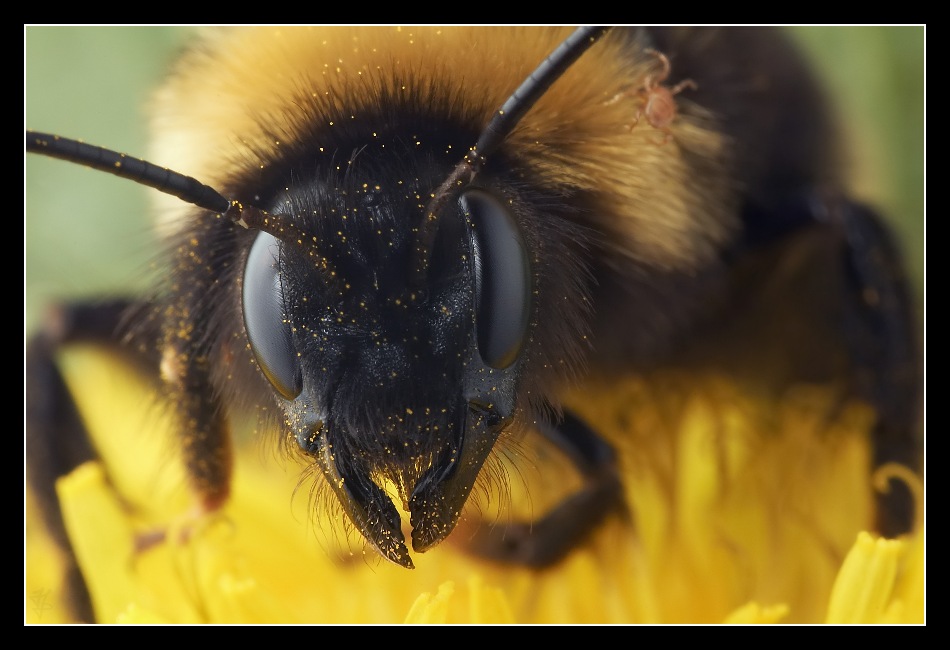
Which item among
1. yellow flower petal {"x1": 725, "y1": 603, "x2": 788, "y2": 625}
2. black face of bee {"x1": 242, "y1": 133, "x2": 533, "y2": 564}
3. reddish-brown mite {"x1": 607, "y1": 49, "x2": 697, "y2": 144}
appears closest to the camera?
black face of bee {"x1": 242, "y1": 133, "x2": 533, "y2": 564}

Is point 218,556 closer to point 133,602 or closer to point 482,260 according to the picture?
point 133,602

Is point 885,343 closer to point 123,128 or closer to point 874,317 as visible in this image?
point 874,317

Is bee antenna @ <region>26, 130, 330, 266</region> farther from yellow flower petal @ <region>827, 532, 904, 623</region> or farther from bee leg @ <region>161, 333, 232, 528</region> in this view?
yellow flower petal @ <region>827, 532, 904, 623</region>

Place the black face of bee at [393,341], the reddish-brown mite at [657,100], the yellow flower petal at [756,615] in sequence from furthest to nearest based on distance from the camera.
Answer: the yellow flower petal at [756,615], the reddish-brown mite at [657,100], the black face of bee at [393,341]

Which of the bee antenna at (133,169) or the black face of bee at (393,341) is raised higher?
the bee antenna at (133,169)

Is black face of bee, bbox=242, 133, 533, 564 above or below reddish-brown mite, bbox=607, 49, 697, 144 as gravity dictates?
below

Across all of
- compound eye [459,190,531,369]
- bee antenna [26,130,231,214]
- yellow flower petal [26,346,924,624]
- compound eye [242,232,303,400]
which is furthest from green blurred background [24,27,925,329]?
compound eye [459,190,531,369]

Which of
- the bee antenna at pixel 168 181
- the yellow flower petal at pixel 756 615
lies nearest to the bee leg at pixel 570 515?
the yellow flower petal at pixel 756 615

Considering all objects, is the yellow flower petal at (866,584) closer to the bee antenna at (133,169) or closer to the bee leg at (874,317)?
the bee leg at (874,317)
